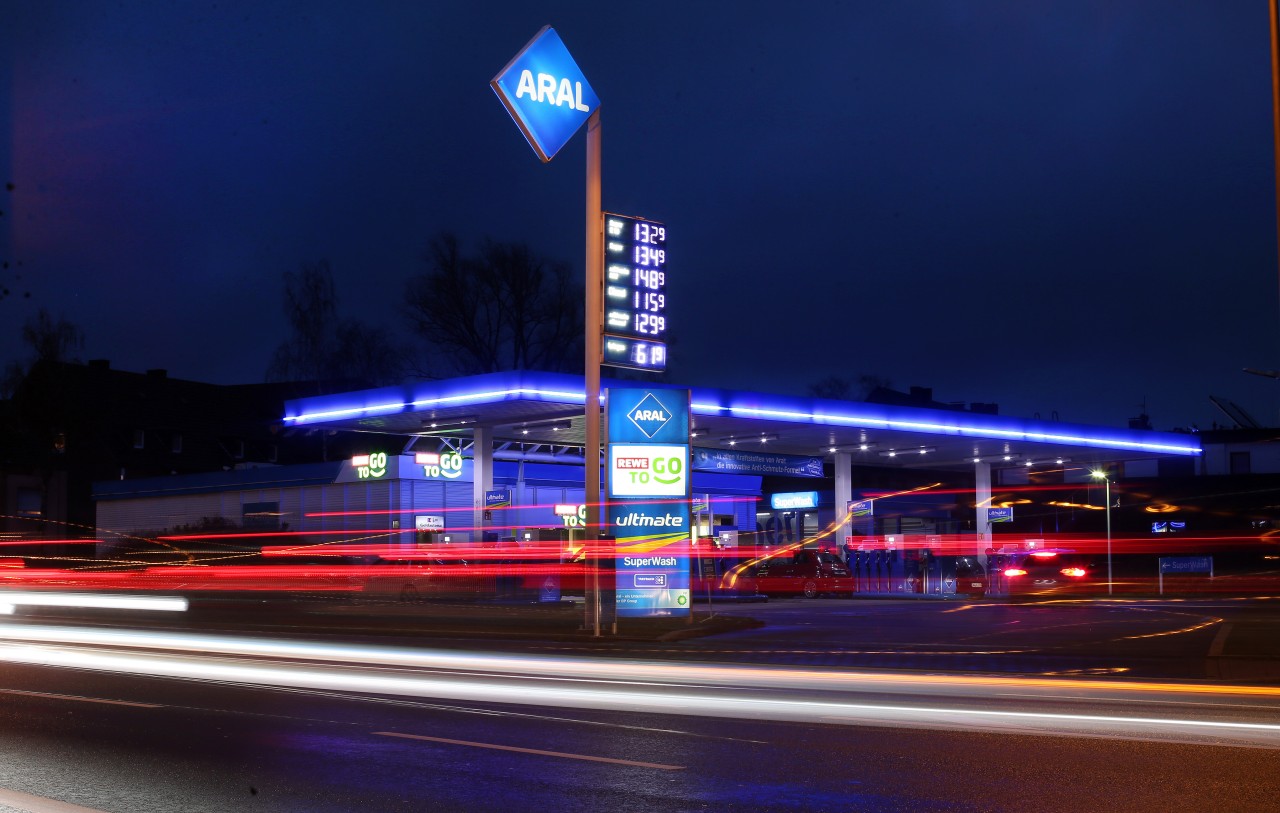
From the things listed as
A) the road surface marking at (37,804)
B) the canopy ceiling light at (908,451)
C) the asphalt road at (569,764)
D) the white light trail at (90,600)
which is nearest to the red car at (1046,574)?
the canopy ceiling light at (908,451)

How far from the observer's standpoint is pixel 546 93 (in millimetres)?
24953

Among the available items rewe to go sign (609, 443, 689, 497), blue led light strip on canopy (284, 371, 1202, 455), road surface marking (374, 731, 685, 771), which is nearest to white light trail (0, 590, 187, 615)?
blue led light strip on canopy (284, 371, 1202, 455)

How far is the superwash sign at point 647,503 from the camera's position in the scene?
26.0 meters

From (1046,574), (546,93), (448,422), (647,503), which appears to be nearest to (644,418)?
(647,503)

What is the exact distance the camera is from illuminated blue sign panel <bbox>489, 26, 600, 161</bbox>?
24406 millimetres

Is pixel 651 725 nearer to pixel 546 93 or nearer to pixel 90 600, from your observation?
pixel 546 93

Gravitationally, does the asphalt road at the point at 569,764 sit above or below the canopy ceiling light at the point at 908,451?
below

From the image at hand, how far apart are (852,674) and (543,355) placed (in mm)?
46889

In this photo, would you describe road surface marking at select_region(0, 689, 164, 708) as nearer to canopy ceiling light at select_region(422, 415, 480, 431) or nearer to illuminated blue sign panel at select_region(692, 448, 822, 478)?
canopy ceiling light at select_region(422, 415, 480, 431)

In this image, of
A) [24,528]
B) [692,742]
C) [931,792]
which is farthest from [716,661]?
[24,528]

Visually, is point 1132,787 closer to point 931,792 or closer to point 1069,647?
point 931,792

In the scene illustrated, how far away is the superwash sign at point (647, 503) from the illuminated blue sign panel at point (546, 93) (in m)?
5.40

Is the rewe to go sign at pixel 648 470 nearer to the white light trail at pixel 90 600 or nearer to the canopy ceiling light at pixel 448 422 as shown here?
the white light trail at pixel 90 600

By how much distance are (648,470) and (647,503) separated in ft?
2.28
